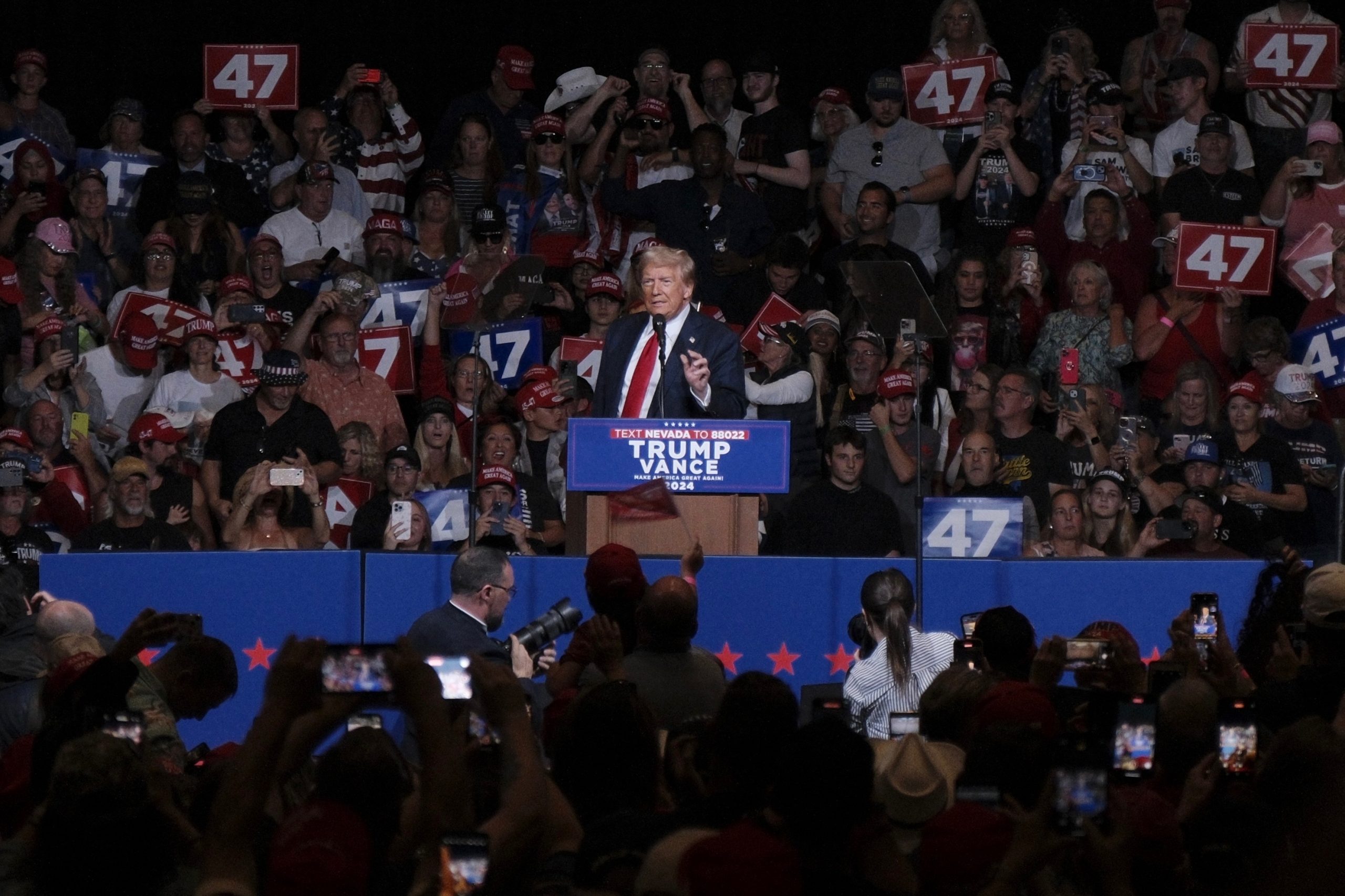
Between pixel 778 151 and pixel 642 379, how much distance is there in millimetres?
4890

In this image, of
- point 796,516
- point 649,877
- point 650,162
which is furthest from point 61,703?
point 650,162

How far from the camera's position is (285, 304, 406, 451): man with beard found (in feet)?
39.1

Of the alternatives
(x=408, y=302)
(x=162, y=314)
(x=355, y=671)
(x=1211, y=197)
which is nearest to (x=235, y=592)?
(x=162, y=314)

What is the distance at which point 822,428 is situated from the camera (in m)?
11.7

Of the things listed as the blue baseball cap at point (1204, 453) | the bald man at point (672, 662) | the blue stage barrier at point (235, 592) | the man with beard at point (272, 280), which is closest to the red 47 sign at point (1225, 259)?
the blue baseball cap at point (1204, 453)

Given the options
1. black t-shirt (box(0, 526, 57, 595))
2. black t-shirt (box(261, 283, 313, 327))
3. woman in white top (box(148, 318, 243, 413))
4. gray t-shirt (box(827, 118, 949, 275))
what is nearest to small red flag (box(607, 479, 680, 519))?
black t-shirt (box(0, 526, 57, 595))

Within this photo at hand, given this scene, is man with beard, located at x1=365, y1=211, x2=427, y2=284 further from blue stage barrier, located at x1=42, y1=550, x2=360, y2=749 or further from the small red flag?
the small red flag

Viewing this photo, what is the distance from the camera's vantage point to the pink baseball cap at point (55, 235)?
41.4ft

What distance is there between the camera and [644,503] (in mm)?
8633

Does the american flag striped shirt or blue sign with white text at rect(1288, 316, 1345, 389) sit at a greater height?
blue sign with white text at rect(1288, 316, 1345, 389)

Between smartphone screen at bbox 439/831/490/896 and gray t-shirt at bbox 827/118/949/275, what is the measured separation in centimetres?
1000

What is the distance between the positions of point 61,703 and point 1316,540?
7912 mm

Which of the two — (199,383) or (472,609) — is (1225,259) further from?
(472,609)

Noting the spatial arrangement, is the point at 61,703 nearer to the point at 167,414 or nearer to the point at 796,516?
the point at 796,516
